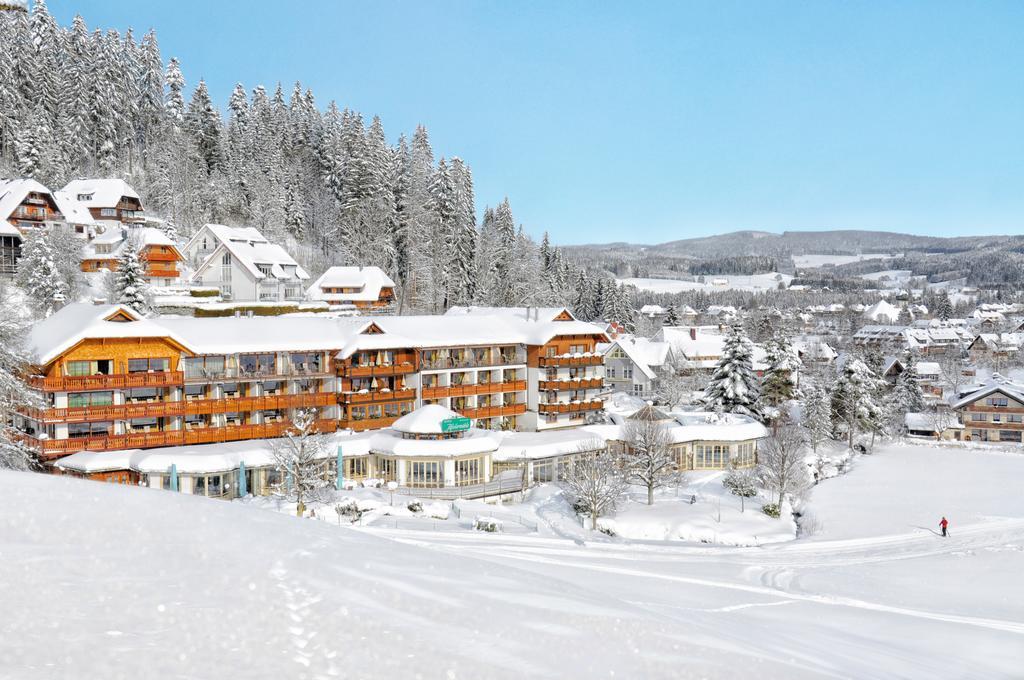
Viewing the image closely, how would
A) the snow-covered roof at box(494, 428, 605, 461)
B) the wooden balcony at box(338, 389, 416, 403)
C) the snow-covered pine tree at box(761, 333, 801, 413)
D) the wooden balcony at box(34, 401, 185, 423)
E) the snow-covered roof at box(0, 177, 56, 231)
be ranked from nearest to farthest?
the wooden balcony at box(34, 401, 185, 423)
the snow-covered roof at box(494, 428, 605, 461)
the wooden balcony at box(338, 389, 416, 403)
the snow-covered roof at box(0, 177, 56, 231)
the snow-covered pine tree at box(761, 333, 801, 413)

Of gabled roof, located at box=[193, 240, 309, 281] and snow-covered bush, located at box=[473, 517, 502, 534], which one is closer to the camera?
snow-covered bush, located at box=[473, 517, 502, 534]

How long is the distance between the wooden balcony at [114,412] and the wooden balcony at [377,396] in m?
8.55

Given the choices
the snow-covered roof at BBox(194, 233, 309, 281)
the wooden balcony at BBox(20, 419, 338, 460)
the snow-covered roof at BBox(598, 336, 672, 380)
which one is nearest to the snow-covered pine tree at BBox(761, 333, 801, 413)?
the snow-covered roof at BBox(598, 336, 672, 380)

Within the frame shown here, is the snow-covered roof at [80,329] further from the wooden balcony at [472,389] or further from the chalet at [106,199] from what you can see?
the chalet at [106,199]

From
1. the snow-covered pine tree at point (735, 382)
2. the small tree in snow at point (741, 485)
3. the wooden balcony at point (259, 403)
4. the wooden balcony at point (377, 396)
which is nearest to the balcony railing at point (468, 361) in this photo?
the wooden balcony at point (377, 396)

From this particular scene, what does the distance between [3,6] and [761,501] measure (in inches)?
1406

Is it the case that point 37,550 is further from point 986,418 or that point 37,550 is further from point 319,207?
point 319,207

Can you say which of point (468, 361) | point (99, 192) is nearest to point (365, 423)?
point (468, 361)

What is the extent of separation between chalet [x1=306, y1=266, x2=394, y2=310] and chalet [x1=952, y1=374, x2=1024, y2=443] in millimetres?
54519

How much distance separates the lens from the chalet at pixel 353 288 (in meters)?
69.8

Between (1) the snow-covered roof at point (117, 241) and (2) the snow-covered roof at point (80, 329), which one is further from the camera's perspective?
(1) the snow-covered roof at point (117, 241)

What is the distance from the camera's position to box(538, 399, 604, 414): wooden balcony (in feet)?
161

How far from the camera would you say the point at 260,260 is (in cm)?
6675

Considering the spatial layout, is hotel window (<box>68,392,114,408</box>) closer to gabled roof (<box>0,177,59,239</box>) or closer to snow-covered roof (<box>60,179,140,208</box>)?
gabled roof (<box>0,177,59,239</box>)
